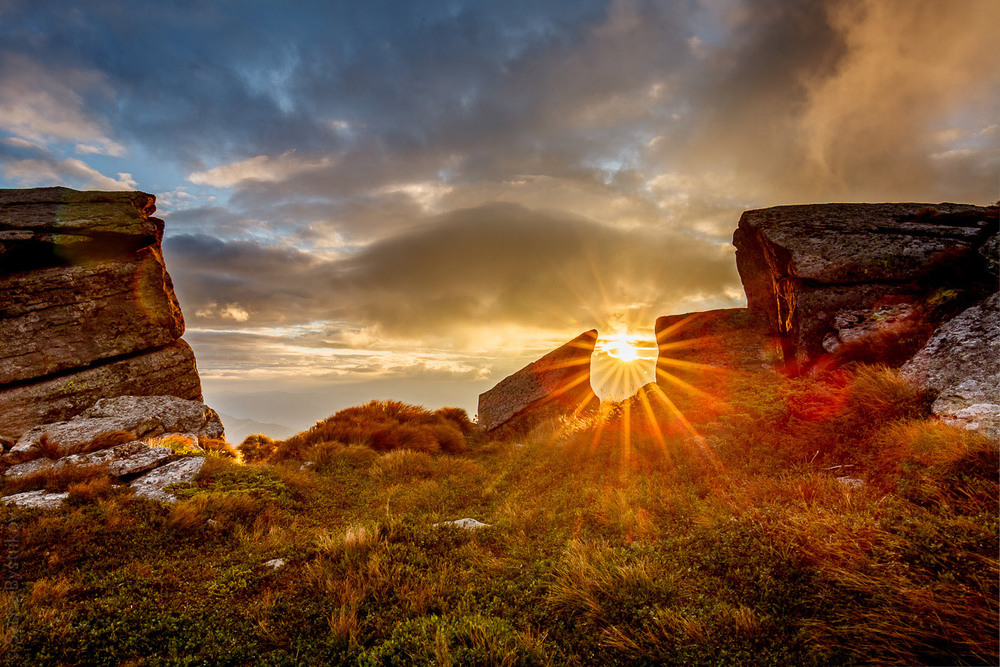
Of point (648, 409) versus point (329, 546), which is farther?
point (648, 409)

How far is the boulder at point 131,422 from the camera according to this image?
11.8 m

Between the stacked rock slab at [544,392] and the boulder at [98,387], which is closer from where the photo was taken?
the boulder at [98,387]

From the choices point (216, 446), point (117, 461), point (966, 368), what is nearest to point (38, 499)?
point (117, 461)

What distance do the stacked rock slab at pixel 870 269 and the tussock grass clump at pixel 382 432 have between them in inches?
476

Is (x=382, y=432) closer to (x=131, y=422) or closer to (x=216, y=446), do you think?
(x=216, y=446)

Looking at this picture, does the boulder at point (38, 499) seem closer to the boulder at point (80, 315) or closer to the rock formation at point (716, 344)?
the boulder at point (80, 315)

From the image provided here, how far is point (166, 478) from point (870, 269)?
58.1ft

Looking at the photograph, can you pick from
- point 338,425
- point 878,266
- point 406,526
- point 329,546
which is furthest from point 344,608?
point 878,266

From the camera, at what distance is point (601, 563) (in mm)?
4953

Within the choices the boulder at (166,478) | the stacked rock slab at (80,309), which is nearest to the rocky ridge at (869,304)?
the boulder at (166,478)

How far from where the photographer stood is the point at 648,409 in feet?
39.7

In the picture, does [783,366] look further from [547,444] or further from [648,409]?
[547,444]

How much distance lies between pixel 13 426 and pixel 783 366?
22965 millimetres

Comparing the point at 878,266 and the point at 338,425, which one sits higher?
the point at 878,266
